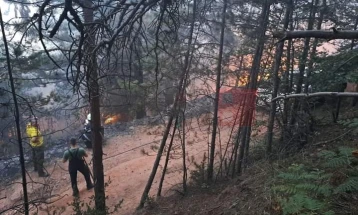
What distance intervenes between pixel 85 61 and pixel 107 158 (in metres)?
14.1

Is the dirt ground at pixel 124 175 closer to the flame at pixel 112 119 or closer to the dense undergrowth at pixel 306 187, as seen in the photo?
the dense undergrowth at pixel 306 187

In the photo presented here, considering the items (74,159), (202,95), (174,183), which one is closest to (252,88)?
(202,95)

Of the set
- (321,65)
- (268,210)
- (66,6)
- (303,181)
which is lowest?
(268,210)

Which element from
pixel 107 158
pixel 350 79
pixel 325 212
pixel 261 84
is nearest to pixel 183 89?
pixel 261 84

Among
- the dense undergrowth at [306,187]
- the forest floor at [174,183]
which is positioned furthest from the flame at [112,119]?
the dense undergrowth at [306,187]

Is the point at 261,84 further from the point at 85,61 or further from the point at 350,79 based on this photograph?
the point at 85,61

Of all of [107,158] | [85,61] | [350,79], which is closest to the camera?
[85,61]

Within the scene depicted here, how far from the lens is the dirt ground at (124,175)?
11.5 meters

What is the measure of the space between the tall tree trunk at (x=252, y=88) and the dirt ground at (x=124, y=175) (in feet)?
2.86

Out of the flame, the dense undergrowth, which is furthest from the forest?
the flame

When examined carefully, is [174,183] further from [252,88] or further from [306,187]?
[306,187]

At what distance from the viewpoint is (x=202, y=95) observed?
1117cm

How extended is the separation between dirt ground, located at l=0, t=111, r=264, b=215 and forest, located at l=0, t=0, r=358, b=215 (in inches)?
4.0

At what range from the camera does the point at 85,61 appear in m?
2.50
